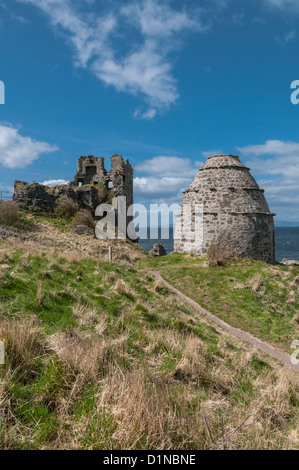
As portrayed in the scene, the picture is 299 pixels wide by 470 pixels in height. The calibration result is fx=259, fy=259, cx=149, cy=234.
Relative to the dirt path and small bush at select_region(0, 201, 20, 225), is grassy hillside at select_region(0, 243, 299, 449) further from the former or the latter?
small bush at select_region(0, 201, 20, 225)

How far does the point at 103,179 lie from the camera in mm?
36969

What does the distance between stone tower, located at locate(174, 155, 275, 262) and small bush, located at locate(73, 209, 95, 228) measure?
1265cm

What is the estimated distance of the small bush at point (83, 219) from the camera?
2882 cm

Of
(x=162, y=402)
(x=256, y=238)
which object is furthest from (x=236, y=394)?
(x=256, y=238)

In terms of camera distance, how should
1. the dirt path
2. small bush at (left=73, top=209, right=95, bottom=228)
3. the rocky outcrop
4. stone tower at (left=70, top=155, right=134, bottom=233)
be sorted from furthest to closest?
stone tower at (left=70, top=155, right=134, bottom=233) → the rocky outcrop → small bush at (left=73, top=209, right=95, bottom=228) → the dirt path

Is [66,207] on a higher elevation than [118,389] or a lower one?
higher

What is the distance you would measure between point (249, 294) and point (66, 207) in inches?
919

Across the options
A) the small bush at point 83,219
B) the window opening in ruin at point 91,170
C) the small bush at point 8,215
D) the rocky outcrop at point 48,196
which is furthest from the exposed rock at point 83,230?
the window opening in ruin at point 91,170

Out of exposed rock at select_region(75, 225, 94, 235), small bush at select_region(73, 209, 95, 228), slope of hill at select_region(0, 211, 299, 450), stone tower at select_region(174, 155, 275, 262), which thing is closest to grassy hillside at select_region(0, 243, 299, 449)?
slope of hill at select_region(0, 211, 299, 450)

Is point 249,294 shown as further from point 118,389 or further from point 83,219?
point 83,219

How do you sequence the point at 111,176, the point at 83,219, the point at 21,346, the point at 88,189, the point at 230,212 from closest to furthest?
the point at 21,346 → the point at 230,212 → the point at 83,219 → the point at 88,189 → the point at 111,176

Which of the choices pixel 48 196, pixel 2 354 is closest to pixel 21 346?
pixel 2 354

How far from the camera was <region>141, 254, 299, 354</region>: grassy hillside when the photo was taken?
1157 centimetres

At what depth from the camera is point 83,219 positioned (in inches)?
1156
